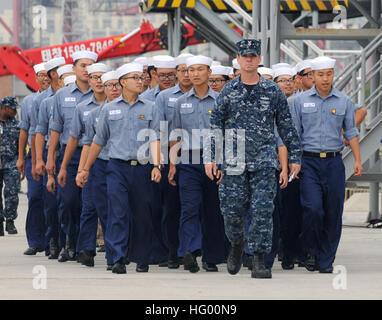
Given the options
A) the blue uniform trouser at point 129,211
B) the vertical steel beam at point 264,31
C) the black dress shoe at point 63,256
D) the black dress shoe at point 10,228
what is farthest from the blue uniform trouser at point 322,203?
the black dress shoe at point 10,228

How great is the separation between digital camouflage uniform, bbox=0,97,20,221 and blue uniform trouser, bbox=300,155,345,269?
22.3 ft

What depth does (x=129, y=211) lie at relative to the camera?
10086 mm

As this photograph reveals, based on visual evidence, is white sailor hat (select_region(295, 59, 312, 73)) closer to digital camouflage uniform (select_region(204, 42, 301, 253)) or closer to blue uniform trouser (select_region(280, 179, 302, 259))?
blue uniform trouser (select_region(280, 179, 302, 259))

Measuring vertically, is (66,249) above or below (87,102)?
below

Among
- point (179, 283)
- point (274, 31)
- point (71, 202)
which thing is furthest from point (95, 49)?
point (179, 283)

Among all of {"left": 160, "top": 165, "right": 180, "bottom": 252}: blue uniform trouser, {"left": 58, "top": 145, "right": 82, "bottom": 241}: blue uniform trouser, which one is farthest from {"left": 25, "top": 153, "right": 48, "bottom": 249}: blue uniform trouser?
{"left": 160, "top": 165, "right": 180, "bottom": 252}: blue uniform trouser

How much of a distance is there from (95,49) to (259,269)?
845 inches

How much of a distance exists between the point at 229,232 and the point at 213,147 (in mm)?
773

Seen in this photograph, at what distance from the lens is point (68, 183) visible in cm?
1144
